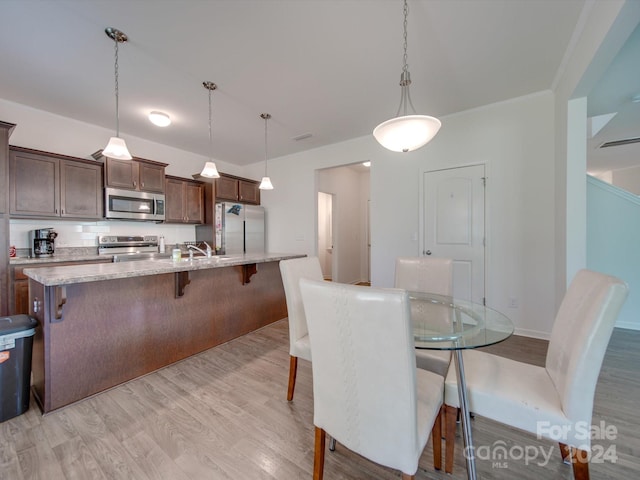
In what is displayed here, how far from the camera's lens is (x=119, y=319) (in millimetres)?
2016

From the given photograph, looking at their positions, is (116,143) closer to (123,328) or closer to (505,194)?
(123,328)

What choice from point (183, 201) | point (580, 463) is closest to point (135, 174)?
point (183, 201)

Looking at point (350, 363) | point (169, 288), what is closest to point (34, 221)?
point (169, 288)

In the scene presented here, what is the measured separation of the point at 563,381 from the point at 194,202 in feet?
16.6

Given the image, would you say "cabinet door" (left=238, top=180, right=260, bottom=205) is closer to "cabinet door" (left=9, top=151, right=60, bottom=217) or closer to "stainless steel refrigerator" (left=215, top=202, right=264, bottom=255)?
"stainless steel refrigerator" (left=215, top=202, right=264, bottom=255)

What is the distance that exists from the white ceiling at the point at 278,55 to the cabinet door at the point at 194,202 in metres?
1.37

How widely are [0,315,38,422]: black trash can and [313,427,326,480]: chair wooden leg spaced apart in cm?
200

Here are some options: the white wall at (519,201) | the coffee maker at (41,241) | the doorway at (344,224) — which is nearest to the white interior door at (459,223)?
the white wall at (519,201)

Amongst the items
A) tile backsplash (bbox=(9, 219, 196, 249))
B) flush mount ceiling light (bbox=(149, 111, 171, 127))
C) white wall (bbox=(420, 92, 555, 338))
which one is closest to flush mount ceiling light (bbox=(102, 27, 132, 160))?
flush mount ceiling light (bbox=(149, 111, 171, 127))

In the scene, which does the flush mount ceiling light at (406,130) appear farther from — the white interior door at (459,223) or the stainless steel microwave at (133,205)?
the stainless steel microwave at (133,205)

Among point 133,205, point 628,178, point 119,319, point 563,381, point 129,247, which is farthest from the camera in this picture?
point 628,178

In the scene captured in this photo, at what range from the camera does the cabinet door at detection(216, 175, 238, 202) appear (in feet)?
15.1

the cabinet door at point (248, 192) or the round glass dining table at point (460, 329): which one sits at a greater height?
the cabinet door at point (248, 192)

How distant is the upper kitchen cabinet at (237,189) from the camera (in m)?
4.62
